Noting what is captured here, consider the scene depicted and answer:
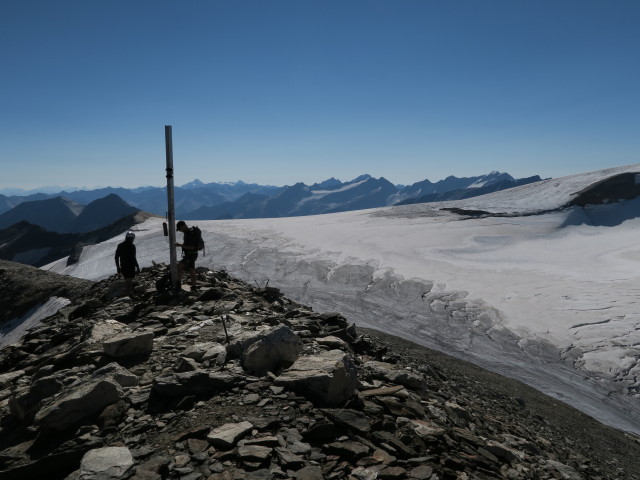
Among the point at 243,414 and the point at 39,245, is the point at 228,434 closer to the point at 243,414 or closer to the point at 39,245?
the point at 243,414

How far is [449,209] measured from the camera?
51094mm

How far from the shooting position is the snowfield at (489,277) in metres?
17.5

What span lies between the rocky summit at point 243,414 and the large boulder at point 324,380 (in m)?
0.02

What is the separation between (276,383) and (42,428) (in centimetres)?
263

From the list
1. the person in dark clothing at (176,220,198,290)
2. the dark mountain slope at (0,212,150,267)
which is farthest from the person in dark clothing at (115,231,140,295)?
the dark mountain slope at (0,212,150,267)

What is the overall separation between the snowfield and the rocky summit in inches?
363

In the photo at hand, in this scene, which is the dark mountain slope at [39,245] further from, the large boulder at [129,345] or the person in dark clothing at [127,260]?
the large boulder at [129,345]

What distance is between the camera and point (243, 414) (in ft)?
15.5

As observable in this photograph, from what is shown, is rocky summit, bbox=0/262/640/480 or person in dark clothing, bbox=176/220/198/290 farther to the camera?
person in dark clothing, bbox=176/220/198/290

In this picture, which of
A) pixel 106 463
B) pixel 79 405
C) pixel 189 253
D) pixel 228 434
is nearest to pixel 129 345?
pixel 79 405

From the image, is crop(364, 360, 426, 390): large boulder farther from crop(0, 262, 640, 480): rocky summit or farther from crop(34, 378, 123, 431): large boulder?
crop(34, 378, 123, 431): large boulder

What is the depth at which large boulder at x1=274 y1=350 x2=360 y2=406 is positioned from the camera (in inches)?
202

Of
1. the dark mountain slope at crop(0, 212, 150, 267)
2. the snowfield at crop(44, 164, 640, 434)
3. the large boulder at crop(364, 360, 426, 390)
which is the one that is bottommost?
the dark mountain slope at crop(0, 212, 150, 267)

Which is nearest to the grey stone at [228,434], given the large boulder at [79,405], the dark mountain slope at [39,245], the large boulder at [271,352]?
the large boulder at [271,352]
